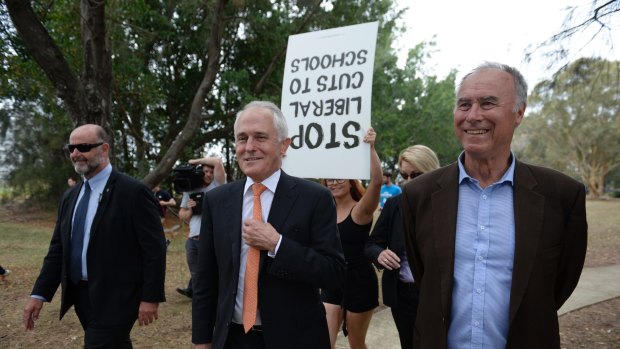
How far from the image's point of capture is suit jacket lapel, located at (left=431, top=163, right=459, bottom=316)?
5.92ft

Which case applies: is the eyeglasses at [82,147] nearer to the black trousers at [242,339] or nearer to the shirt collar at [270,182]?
the shirt collar at [270,182]

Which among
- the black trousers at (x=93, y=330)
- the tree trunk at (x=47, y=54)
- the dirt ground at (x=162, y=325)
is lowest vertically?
the dirt ground at (x=162, y=325)

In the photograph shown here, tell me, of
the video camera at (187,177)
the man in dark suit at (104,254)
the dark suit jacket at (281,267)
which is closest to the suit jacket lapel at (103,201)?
the man in dark suit at (104,254)

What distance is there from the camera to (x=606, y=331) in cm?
495

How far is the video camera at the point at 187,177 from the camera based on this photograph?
5051mm

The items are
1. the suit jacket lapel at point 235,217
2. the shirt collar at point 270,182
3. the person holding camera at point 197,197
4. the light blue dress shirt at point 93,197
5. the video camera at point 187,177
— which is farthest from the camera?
the person holding camera at point 197,197

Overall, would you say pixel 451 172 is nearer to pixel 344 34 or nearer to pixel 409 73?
pixel 344 34

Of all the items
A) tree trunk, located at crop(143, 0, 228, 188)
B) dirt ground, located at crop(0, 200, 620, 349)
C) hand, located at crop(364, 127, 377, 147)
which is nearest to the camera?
hand, located at crop(364, 127, 377, 147)

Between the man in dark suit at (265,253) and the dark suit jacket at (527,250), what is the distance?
1.46 ft

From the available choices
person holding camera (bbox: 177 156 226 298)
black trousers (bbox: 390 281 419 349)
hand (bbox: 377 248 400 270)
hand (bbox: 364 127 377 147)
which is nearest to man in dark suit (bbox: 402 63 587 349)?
hand (bbox: 377 248 400 270)

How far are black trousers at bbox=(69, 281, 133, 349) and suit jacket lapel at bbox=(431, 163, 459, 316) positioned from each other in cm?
215

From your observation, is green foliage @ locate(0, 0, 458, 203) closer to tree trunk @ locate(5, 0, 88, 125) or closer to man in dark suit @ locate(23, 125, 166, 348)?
A: tree trunk @ locate(5, 0, 88, 125)

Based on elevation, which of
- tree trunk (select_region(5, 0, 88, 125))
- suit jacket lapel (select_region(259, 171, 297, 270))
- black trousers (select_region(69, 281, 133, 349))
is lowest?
black trousers (select_region(69, 281, 133, 349))

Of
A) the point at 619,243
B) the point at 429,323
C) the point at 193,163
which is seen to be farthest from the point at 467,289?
the point at 619,243
